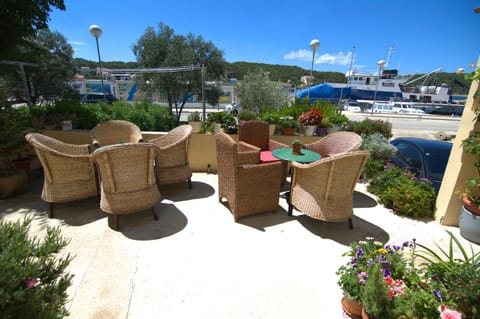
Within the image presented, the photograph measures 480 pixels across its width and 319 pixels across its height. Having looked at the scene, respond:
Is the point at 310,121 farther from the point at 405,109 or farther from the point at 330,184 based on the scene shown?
the point at 405,109

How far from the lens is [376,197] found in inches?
137

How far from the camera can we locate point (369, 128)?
451 cm

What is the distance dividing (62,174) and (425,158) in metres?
5.16

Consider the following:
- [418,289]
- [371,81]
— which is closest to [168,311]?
[418,289]

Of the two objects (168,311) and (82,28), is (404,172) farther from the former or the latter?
(82,28)

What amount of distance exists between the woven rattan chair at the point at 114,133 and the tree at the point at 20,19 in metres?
1.67

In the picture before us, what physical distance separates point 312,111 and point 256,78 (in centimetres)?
885

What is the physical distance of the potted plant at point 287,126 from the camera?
4.21 metres

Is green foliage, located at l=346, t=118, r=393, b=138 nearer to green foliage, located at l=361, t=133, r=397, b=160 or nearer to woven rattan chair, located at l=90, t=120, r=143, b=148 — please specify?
green foliage, located at l=361, t=133, r=397, b=160

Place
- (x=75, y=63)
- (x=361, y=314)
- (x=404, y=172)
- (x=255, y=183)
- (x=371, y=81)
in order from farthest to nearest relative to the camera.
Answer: (x=371, y=81) → (x=75, y=63) → (x=404, y=172) → (x=255, y=183) → (x=361, y=314)

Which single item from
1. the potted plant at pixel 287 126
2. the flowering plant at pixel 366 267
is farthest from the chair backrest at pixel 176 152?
the flowering plant at pixel 366 267

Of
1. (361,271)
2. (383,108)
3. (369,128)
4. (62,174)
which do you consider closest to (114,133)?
(62,174)

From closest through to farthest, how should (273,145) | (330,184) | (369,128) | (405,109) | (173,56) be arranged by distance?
1. (330,184)
2. (273,145)
3. (369,128)
4. (173,56)
5. (405,109)

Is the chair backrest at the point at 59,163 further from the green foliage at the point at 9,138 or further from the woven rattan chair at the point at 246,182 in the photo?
the woven rattan chair at the point at 246,182
